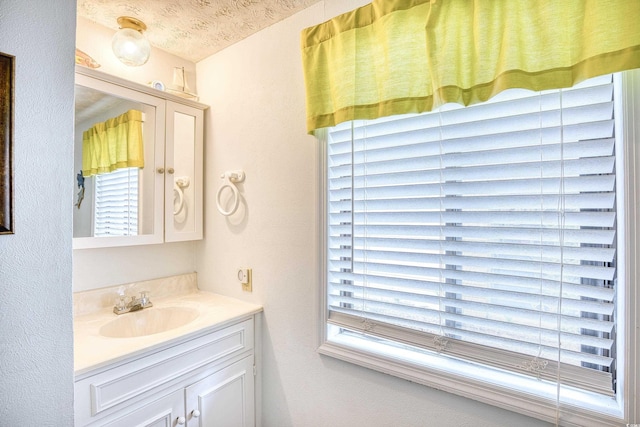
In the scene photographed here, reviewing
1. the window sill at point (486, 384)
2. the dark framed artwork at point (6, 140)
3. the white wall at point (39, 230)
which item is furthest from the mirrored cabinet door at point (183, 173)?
the window sill at point (486, 384)

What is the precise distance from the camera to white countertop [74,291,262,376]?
1.03 metres

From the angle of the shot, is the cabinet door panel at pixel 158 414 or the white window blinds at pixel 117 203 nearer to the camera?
the cabinet door panel at pixel 158 414

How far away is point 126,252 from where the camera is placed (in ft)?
5.36

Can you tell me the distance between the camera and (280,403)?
4.97 feet

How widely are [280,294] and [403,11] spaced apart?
1.33 m

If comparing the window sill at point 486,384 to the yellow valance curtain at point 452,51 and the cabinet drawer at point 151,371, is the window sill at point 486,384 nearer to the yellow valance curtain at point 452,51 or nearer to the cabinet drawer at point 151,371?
the cabinet drawer at point 151,371

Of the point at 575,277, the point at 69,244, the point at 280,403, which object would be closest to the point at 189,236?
the point at 69,244

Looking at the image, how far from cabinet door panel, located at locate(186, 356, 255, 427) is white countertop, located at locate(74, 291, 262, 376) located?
0.24 m

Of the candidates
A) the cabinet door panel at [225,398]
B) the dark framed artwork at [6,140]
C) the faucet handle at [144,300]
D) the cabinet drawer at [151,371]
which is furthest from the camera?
the faucet handle at [144,300]

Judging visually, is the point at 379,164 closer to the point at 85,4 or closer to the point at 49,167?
the point at 49,167

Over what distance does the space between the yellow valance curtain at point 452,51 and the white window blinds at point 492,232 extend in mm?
112

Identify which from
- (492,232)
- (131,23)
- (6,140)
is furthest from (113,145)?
(492,232)

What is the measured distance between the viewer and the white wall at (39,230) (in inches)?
30.8

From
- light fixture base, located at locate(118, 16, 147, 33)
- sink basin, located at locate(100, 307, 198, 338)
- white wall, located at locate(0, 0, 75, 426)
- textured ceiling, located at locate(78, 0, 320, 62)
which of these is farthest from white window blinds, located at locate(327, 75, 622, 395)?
light fixture base, located at locate(118, 16, 147, 33)
